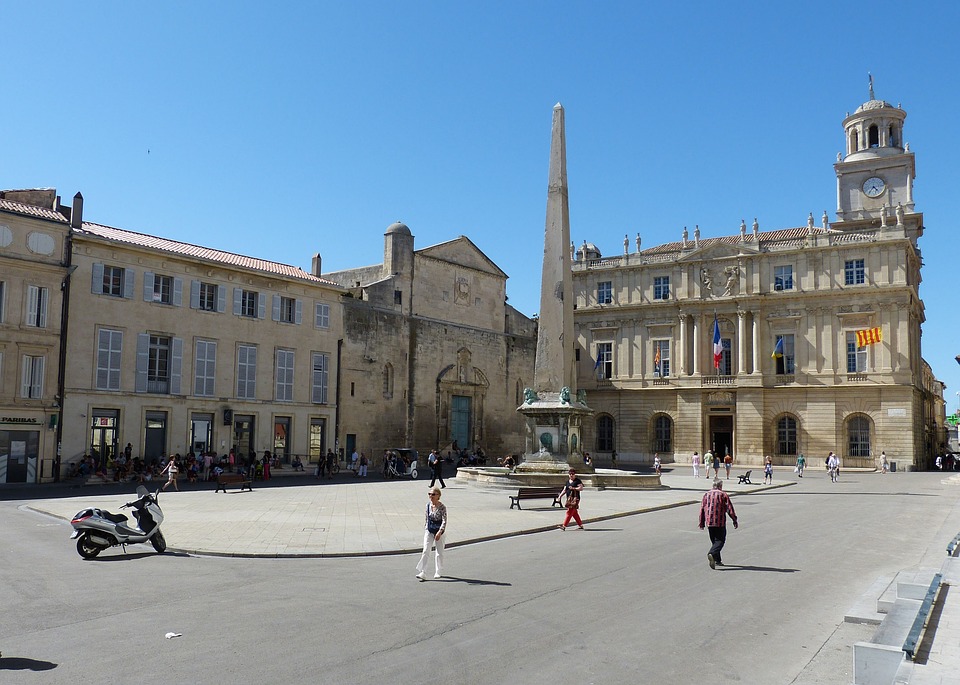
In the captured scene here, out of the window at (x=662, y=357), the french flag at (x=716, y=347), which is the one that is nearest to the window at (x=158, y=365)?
the window at (x=662, y=357)

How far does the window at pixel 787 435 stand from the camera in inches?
1857

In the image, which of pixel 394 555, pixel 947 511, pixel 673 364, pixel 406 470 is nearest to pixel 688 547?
pixel 394 555

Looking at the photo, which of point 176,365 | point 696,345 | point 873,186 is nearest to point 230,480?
point 176,365

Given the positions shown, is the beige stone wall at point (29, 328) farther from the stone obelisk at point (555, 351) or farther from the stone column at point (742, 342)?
the stone column at point (742, 342)

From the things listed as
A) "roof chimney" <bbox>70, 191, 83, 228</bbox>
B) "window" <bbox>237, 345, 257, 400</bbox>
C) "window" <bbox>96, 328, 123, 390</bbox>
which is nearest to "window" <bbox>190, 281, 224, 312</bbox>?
"window" <bbox>237, 345, 257, 400</bbox>

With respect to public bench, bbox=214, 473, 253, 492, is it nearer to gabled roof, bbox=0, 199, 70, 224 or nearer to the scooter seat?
gabled roof, bbox=0, 199, 70, 224

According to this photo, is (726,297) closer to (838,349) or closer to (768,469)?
(838,349)

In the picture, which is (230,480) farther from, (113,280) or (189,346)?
(113,280)

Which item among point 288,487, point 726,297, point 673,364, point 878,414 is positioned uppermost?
point 726,297

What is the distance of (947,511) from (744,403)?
28345mm

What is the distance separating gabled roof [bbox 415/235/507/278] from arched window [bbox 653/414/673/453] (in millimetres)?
14107

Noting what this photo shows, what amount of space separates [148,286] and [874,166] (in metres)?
46.7

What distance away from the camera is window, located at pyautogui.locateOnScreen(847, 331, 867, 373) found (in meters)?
45.5

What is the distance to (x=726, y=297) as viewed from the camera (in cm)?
4984
